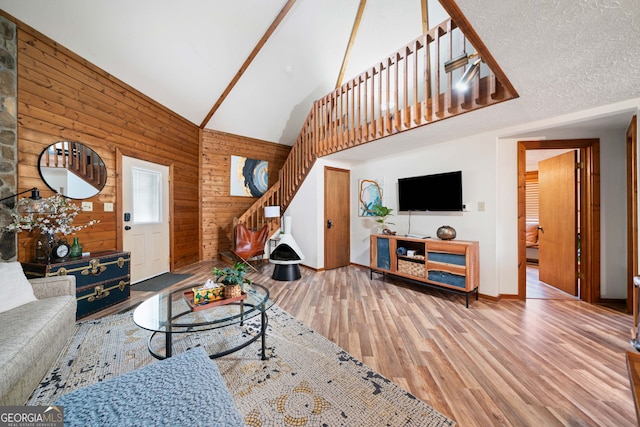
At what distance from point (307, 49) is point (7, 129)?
412 cm

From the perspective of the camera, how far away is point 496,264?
120 inches

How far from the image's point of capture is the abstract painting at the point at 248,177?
5.53 metres

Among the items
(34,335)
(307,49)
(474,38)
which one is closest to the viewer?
(34,335)

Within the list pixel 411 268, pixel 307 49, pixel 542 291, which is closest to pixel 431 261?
pixel 411 268

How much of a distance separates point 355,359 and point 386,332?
A: 56 centimetres

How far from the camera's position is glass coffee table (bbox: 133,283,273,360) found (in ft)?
4.97

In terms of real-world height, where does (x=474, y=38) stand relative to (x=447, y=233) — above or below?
above

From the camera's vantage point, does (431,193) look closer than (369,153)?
Yes

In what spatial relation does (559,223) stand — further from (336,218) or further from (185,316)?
(185,316)

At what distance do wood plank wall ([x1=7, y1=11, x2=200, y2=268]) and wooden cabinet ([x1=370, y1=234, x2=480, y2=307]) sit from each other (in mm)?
3766

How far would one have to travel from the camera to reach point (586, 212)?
9.77 ft

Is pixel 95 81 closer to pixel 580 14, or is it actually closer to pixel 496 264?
pixel 580 14

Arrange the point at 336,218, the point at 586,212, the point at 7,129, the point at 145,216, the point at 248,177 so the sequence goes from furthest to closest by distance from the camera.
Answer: the point at 248,177 < the point at 336,218 < the point at 145,216 < the point at 586,212 < the point at 7,129

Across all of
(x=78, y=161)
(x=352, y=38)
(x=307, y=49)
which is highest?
(x=352, y=38)
